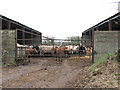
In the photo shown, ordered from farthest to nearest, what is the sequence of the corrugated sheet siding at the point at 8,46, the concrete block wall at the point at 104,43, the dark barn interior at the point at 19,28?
the dark barn interior at the point at 19,28
the corrugated sheet siding at the point at 8,46
the concrete block wall at the point at 104,43

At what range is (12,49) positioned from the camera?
8820mm

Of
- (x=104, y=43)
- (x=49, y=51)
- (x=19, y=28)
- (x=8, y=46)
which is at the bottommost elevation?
(x=49, y=51)

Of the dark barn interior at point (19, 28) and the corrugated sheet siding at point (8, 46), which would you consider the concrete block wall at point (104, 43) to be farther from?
the corrugated sheet siding at point (8, 46)

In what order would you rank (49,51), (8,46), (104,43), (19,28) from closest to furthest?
(104,43) < (8,46) < (49,51) < (19,28)

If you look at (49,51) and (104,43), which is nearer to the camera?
(104,43)

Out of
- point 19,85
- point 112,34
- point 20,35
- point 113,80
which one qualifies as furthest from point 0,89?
point 20,35

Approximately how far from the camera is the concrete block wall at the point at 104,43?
8312 mm

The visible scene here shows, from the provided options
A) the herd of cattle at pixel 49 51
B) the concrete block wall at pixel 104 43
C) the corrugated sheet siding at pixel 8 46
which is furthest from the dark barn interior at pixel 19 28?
the concrete block wall at pixel 104 43

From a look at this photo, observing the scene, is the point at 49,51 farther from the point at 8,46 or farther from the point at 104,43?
the point at 104,43

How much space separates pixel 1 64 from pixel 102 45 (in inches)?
268

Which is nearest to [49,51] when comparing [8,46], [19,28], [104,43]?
[8,46]

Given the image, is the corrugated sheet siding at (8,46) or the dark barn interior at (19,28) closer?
the corrugated sheet siding at (8,46)

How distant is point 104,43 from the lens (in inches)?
332

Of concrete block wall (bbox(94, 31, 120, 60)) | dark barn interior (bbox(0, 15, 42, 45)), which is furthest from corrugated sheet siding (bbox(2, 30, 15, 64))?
concrete block wall (bbox(94, 31, 120, 60))
